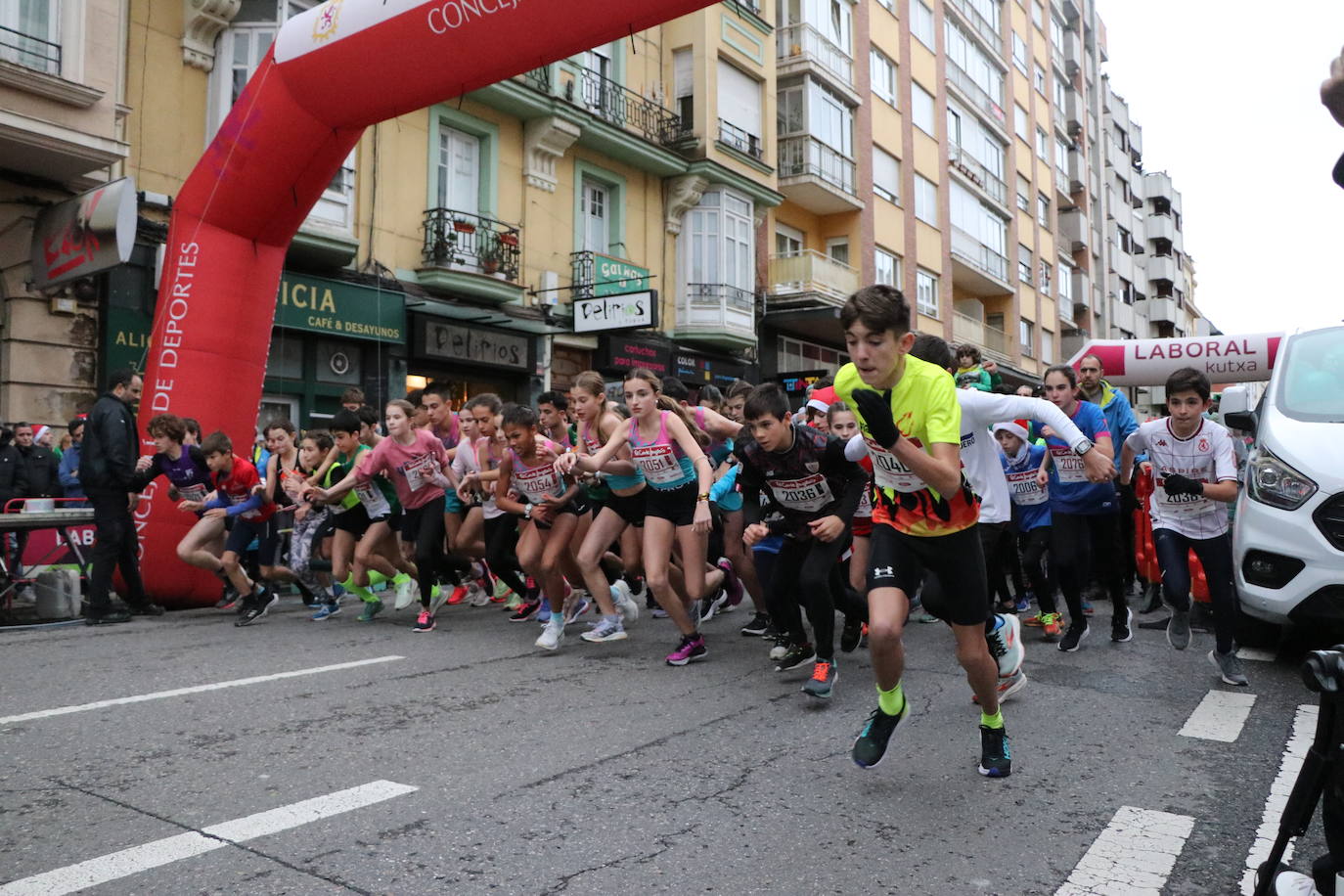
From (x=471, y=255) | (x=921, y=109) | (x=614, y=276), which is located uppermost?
(x=921, y=109)

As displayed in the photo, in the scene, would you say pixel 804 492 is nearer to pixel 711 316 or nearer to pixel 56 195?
pixel 56 195

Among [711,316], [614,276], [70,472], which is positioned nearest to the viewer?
[70,472]

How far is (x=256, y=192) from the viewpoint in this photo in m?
9.31

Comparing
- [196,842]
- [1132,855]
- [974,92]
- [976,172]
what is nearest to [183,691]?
[196,842]

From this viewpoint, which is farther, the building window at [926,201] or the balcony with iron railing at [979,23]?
the balcony with iron railing at [979,23]

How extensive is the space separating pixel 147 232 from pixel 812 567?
11627mm

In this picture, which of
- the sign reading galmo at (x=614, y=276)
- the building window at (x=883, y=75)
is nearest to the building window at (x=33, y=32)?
the sign reading galmo at (x=614, y=276)

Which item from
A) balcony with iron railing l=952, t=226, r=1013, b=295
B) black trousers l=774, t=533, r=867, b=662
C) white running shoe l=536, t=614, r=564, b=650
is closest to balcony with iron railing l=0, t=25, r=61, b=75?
white running shoe l=536, t=614, r=564, b=650

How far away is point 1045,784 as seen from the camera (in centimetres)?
387

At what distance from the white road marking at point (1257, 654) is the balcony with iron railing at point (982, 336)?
2791 centimetres

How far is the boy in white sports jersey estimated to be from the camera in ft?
18.9

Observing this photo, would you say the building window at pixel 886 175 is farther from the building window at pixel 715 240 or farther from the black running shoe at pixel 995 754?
the black running shoe at pixel 995 754

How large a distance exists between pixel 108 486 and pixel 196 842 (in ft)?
21.1

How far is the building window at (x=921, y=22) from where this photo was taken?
32344mm
